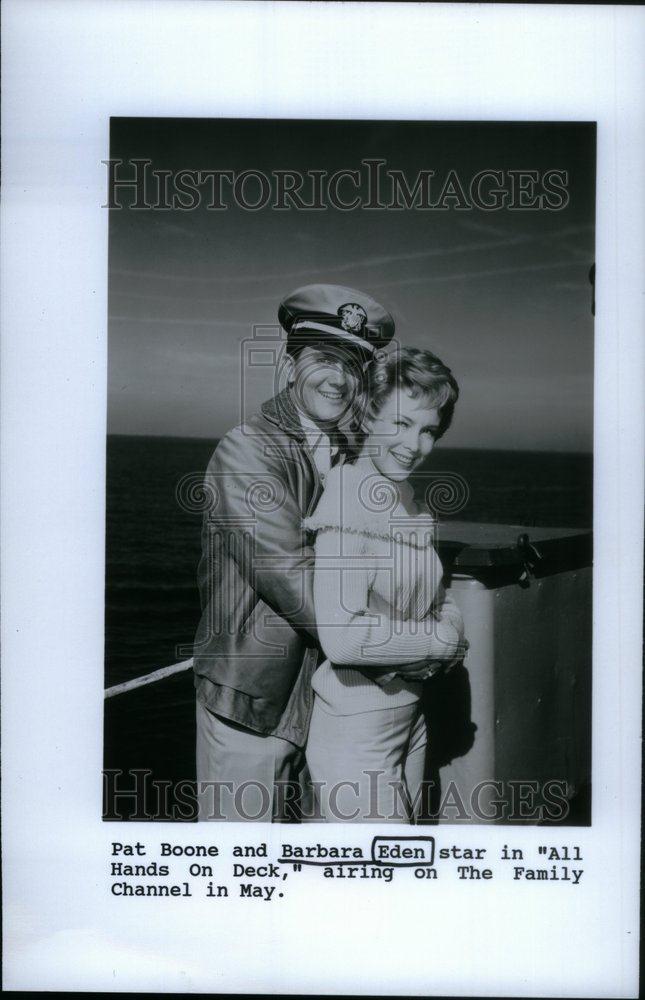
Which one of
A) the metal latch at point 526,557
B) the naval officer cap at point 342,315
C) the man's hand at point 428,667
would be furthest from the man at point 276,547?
the metal latch at point 526,557

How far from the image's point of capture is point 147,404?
2.41m

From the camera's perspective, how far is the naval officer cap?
2373 mm

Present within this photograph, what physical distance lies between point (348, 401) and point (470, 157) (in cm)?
69

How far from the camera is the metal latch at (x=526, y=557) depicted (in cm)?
240

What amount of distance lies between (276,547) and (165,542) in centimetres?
28

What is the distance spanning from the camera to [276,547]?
→ 2385mm

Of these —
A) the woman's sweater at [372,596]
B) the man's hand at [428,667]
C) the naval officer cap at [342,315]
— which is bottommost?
the man's hand at [428,667]

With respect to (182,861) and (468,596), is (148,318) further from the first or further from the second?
(182,861)

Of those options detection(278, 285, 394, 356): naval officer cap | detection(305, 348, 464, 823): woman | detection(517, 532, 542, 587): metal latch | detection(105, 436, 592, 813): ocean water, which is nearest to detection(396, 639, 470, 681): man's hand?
detection(305, 348, 464, 823): woman

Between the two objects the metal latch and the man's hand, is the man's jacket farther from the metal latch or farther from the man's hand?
the metal latch

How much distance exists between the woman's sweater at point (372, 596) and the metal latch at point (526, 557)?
7.6 inches

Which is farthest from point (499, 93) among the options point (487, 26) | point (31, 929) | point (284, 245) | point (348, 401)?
point (31, 929)

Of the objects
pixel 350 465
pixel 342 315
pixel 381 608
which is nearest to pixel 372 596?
pixel 381 608

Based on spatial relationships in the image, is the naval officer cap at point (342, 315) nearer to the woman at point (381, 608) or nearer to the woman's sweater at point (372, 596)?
the woman at point (381, 608)
